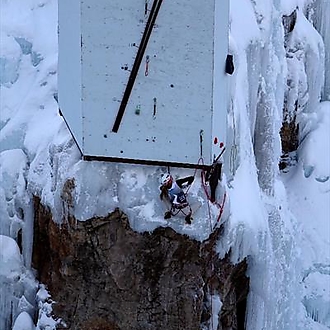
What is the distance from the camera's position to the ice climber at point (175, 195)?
313 inches

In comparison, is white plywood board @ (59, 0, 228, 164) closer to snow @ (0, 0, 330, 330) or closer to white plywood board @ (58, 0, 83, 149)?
white plywood board @ (58, 0, 83, 149)

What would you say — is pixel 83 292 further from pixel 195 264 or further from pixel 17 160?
pixel 17 160

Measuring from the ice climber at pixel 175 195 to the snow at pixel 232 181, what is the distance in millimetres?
92

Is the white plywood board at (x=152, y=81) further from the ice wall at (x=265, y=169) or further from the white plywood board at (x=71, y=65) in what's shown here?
the ice wall at (x=265, y=169)

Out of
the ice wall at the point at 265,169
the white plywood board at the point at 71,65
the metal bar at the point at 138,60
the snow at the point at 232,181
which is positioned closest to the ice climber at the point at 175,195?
the snow at the point at 232,181

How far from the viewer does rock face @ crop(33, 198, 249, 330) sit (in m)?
8.20

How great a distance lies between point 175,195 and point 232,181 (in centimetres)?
109

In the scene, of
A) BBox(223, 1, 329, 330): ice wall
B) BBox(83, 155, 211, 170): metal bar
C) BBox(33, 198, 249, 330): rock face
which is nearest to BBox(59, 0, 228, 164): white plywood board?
BBox(83, 155, 211, 170): metal bar

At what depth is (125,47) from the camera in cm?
767

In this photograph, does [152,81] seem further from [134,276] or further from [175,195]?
[134,276]

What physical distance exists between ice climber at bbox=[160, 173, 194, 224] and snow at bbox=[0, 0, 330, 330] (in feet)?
0.30

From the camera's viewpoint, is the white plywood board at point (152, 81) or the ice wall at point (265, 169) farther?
the ice wall at point (265, 169)

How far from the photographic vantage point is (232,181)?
8.82 m

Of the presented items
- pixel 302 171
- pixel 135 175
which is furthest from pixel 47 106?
pixel 302 171
